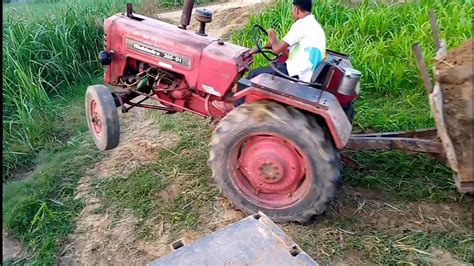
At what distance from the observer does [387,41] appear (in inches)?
244

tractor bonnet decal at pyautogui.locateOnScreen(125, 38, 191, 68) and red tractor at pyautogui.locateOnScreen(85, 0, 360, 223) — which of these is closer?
red tractor at pyautogui.locateOnScreen(85, 0, 360, 223)

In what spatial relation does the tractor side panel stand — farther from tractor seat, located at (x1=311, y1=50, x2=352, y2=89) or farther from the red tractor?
tractor seat, located at (x1=311, y1=50, x2=352, y2=89)

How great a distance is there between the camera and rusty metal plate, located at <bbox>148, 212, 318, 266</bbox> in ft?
8.44

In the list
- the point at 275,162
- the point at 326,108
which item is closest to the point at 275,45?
the point at 326,108

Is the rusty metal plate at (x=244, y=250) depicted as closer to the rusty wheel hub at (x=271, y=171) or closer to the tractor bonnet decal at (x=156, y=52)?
the rusty wheel hub at (x=271, y=171)

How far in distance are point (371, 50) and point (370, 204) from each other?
2520 millimetres

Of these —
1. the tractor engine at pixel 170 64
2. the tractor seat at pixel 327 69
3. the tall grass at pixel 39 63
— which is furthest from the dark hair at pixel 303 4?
the tall grass at pixel 39 63

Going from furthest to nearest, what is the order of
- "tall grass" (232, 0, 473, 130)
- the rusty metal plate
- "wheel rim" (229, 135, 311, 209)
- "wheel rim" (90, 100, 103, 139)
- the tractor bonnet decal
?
"tall grass" (232, 0, 473, 130) → the tractor bonnet decal → "wheel rim" (90, 100, 103, 139) → "wheel rim" (229, 135, 311, 209) → the rusty metal plate

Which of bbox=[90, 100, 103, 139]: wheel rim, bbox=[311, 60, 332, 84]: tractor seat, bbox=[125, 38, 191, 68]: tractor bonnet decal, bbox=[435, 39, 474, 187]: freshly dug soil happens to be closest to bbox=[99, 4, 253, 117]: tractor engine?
bbox=[125, 38, 191, 68]: tractor bonnet decal

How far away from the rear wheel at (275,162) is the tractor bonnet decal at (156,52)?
691mm

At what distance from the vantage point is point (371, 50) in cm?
596

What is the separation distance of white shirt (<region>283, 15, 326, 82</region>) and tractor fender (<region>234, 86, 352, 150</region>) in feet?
0.89

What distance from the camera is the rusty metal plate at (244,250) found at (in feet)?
8.44

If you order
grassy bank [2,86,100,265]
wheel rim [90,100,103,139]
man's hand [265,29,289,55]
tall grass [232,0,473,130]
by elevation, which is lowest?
grassy bank [2,86,100,265]
